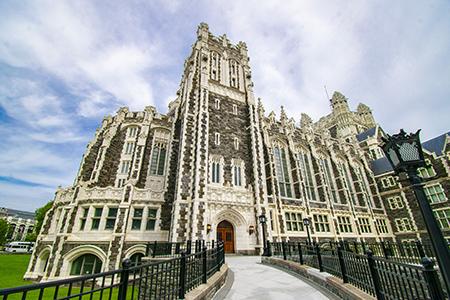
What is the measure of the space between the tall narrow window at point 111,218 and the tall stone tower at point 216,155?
14.7 feet

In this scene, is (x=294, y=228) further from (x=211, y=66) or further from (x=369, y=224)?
(x=211, y=66)

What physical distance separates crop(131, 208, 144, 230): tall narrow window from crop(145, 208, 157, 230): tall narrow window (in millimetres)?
583

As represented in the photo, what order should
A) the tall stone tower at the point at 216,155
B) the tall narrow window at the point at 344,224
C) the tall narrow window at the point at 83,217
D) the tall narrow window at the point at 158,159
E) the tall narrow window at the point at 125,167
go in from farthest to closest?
the tall narrow window at the point at 344,224 < the tall narrow window at the point at 158,159 < the tall narrow window at the point at 125,167 < the tall stone tower at the point at 216,155 < the tall narrow window at the point at 83,217

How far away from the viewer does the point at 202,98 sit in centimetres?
1947

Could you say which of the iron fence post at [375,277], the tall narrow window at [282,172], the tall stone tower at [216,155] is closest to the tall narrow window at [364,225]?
the tall narrow window at [282,172]

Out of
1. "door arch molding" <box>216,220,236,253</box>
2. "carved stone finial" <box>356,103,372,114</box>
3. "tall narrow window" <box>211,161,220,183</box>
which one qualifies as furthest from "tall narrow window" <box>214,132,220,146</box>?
"carved stone finial" <box>356,103,372,114</box>

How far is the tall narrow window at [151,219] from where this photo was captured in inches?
620

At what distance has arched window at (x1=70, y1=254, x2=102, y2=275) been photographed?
13.7 m

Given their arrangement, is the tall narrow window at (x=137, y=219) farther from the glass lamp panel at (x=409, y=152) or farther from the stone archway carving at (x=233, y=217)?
the glass lamp panel at (x=409, y=152)

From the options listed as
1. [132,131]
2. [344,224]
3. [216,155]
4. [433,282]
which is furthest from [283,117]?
A: [433,282]

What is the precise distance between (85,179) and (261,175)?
51.5ft

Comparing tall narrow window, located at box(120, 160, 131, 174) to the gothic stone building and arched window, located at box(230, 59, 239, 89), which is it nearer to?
the gothic stone building

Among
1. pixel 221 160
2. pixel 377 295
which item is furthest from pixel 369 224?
pixel 377 295

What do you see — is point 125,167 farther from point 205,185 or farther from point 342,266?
point 342,266
